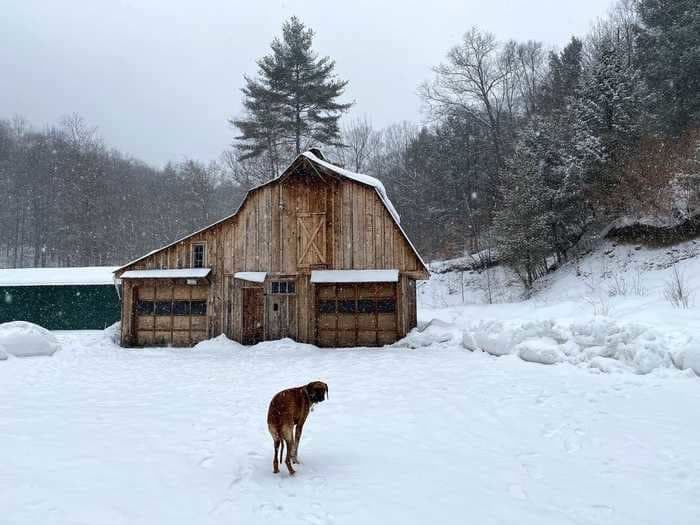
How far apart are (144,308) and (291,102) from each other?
19.0 meters

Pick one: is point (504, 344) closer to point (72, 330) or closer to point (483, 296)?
point (483, 296)

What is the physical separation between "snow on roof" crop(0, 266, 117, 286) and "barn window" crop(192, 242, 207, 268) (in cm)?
871

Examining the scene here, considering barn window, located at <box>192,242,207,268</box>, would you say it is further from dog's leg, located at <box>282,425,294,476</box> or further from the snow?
dog's leg, located at <box>282,425,294,476</box>

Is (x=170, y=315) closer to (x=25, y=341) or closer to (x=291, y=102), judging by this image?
(x=25, y=341)

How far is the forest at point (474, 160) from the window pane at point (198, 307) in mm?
16157

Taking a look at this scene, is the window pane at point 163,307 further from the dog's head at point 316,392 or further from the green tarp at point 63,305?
the dog's head at point 316,392

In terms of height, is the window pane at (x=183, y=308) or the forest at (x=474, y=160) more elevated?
the forest at (x=474, y=160)

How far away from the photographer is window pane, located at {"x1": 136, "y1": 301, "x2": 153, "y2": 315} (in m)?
17.6

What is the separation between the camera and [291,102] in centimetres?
3062

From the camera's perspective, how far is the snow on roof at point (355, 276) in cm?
1599

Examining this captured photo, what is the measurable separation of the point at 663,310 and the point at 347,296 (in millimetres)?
10046

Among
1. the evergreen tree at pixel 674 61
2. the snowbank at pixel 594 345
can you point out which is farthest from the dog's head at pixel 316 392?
the evergreen tree at pixel 674 61

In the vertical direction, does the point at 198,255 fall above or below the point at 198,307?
above

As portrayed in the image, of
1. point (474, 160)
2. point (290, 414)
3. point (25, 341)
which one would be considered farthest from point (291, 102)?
point (290, 414)
